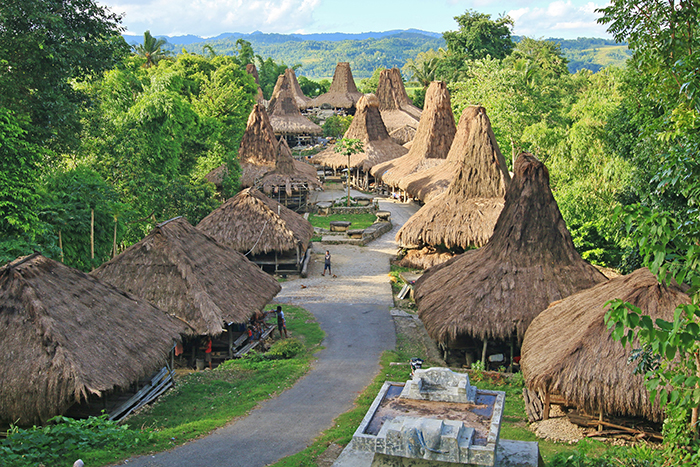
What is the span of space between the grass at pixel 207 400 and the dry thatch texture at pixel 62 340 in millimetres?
1020

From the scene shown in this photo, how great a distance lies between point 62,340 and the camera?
1210cm

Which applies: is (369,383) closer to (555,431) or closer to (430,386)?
(555,431)

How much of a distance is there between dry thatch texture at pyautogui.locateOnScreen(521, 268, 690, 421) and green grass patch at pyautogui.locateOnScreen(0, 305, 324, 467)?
575cm

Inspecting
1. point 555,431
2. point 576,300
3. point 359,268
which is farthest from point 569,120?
point 555,431

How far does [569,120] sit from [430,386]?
120ft

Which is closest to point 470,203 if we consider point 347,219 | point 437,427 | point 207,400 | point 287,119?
point 347,219

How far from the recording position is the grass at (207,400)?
11.0 m

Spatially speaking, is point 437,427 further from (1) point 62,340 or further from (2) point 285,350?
(2) point 285,350

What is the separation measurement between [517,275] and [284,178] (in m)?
22.3

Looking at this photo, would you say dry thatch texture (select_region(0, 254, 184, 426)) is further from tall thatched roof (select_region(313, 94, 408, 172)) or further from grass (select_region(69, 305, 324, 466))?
tall thatched roof (select_region(313, 94, 408, 172))

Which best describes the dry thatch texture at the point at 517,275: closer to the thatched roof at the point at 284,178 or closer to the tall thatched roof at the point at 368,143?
the thatched roof at the point at 284,178

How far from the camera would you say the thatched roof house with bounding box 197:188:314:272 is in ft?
83.5

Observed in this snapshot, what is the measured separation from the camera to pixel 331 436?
1140cm

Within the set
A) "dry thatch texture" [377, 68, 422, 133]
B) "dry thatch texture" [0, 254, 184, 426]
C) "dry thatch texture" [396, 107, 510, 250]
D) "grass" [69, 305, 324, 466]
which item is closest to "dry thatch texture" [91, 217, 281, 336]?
"grass" [69, 305, 324, 466]
